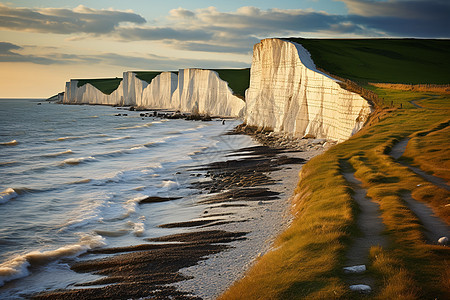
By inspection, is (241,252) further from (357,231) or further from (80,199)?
(80,199)

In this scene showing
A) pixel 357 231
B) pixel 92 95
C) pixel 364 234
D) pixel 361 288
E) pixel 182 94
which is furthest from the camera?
pixel 92 95

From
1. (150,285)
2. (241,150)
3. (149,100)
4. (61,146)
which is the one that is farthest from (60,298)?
(149,100)

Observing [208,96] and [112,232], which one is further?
[208,96]

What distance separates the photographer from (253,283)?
9008 mm

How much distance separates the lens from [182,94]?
118 meters

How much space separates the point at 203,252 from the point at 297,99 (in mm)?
36479

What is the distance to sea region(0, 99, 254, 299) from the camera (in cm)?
1434

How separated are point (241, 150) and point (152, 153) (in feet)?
34.3

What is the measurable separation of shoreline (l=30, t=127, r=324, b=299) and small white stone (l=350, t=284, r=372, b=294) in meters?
3.65

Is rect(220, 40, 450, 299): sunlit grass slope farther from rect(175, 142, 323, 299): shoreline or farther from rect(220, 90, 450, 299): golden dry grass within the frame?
rect(175, 142, 323, 299): shoreline

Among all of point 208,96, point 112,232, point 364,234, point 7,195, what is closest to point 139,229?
point 112,232

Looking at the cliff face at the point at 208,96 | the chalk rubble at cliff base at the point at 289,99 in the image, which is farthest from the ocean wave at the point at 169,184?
the cliff face at the point at 208,96

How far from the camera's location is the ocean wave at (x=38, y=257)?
13.2 m

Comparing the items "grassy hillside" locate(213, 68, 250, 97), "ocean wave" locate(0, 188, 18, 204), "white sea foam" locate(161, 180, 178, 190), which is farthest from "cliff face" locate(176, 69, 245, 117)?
"ocean wave" locate(0, 188, 18, 204)
